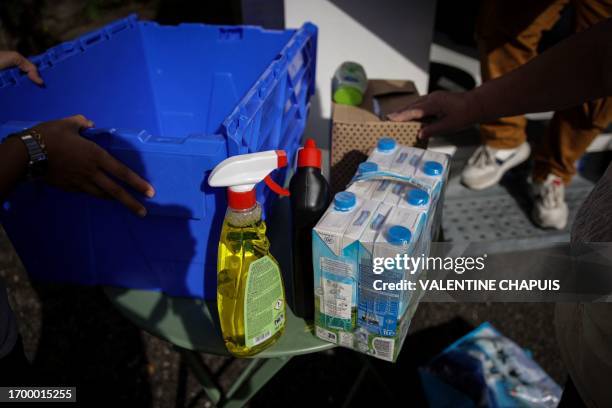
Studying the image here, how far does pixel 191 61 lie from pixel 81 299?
1.29 meters

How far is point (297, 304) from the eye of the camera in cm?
89

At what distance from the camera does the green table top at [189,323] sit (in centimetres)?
84

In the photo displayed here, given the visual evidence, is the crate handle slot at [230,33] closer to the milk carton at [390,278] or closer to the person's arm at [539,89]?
the person's arm at [539,89]

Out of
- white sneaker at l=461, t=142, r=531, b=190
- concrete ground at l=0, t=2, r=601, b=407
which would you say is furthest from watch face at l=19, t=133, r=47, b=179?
white sneaker at l=461, t=142, r=531, b=190

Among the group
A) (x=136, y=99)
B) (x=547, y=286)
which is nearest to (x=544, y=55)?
(x=547, y=286)

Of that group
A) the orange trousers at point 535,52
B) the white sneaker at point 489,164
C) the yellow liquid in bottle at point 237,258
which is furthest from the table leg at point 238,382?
the white sneaker at point 489,164

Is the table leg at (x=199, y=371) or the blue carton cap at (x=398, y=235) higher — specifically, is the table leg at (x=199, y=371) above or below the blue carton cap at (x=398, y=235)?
below

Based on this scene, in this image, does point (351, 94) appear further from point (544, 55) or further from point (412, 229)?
point (412, 229)

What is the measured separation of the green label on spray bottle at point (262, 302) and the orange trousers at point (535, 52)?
4.52 ft

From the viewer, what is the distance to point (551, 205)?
1939mm

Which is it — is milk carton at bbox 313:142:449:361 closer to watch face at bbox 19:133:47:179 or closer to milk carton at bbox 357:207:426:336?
milk carton at bbox 357:207:426:336

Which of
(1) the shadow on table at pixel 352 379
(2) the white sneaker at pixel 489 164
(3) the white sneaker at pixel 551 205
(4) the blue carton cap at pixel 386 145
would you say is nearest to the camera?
(4) the blue carton cap at pixel 386 145

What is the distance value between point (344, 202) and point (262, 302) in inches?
9.1

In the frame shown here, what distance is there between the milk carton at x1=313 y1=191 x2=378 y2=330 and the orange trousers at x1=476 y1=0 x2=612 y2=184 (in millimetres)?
1286
